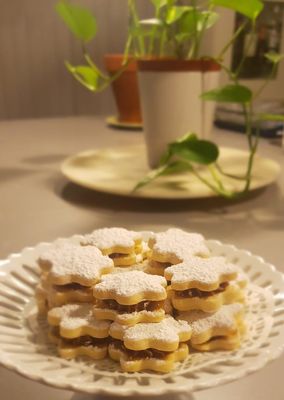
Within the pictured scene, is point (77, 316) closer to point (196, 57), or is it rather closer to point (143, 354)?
point (143, 354)

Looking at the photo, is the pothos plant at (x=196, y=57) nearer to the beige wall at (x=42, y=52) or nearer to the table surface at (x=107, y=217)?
the table surface at (x=107, y=217)

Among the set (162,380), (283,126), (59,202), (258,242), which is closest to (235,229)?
(258,242)

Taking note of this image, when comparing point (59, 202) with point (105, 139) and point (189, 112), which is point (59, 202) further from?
point (105, 139)

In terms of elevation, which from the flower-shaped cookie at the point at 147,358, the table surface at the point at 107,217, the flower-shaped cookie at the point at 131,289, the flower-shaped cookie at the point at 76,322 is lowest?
the table surface at the point at 107,217

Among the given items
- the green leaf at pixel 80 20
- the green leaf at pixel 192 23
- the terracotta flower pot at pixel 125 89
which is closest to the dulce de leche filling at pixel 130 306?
the green leaf at pixel 192 23

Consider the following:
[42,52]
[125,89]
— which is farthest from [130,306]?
[42,52]
